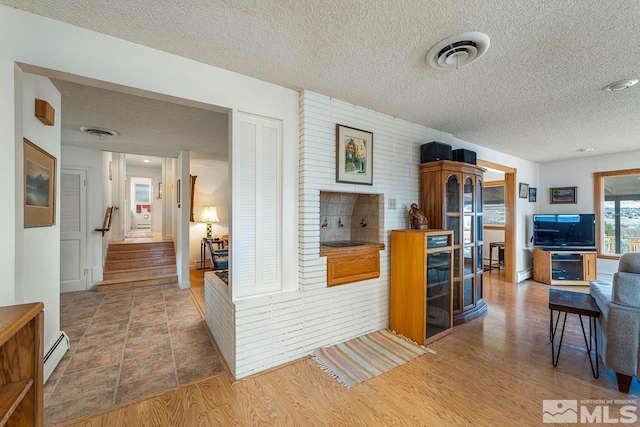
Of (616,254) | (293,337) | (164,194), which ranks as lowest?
(293,337)

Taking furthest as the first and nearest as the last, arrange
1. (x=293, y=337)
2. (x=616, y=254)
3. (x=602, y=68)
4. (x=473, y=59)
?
(x=616, y=254) → (x=293, y=337) → (x=602, y=68) → (x=473, y=59)

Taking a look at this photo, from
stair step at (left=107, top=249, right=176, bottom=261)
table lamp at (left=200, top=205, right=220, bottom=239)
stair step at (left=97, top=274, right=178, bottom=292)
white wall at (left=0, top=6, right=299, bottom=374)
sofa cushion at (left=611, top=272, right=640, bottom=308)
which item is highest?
white wall at (left=0, top=6, right=299, bottom=374)

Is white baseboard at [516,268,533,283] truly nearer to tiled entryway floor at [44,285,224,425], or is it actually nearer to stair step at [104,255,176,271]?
tiled entryway floor at [44,285,224,425]

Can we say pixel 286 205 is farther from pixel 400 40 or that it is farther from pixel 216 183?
pixel 216 183

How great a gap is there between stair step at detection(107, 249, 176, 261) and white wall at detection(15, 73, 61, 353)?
3.16 m

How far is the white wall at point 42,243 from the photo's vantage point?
70.2 inches

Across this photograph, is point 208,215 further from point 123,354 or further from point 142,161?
point 123,354

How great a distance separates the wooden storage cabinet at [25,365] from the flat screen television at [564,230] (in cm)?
679

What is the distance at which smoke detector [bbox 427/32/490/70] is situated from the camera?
156 cm

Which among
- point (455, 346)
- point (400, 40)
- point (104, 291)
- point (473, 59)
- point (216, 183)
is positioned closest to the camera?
point (400, 40)

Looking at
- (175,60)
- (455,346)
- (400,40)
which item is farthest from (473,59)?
(455,346)

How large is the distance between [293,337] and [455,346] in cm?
160

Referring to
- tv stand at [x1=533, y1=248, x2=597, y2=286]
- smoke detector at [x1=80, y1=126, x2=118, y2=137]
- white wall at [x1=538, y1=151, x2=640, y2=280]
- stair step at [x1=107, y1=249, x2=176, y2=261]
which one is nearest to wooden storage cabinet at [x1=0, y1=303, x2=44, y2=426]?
smoke detector at [x1=80, y1=126, x2=118, y2=137]

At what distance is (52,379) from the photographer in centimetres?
199
